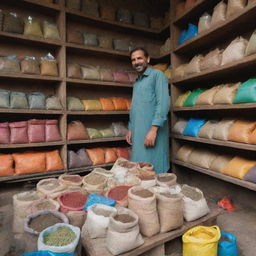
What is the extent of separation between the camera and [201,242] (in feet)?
3.83

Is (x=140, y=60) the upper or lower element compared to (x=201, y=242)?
upper

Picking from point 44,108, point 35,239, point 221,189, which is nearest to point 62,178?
point 35,239

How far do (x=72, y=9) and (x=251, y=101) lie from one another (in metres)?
2.28

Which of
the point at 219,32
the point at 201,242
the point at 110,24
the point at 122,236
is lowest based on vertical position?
the point at 201,242

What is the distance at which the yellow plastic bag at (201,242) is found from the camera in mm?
1172

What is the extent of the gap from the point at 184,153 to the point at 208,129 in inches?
21.4

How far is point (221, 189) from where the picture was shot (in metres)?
2.71

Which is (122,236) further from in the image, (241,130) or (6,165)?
(6,165)

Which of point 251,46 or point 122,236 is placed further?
point 251,46

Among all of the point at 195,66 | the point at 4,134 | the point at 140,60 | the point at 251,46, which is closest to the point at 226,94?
the point at 251,46

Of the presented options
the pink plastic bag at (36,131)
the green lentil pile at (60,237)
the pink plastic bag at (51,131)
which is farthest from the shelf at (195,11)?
the green lentil pile at (60,237)

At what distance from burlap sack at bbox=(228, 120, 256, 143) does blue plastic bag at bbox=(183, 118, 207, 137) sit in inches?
17.8

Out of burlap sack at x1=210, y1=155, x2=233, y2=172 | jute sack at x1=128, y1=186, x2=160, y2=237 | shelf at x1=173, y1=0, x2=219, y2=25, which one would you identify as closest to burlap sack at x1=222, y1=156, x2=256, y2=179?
burlap sack at x1=210, y1=155, x2=233, y2=172

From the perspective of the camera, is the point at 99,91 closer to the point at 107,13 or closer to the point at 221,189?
the point at 107,13
